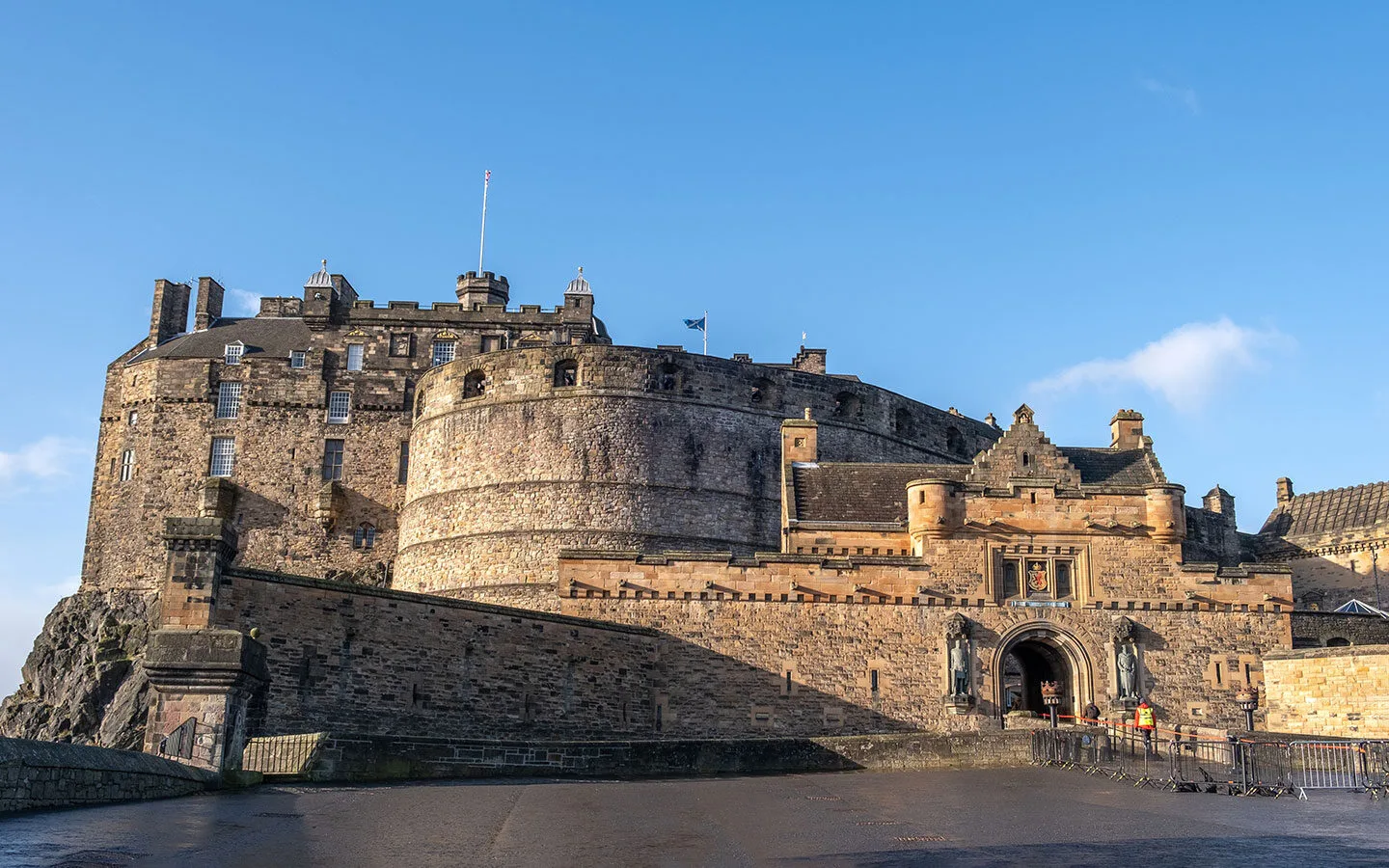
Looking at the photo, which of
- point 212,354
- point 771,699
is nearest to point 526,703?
Result: point 771,699

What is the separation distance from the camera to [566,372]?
40281mm

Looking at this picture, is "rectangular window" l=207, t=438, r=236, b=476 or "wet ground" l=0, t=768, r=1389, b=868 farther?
"rectangular window" l=207, t=438, r=236, b=476

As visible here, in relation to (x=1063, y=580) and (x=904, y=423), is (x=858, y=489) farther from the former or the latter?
(x=904, y=423)

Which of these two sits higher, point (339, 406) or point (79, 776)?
point (339, 406)

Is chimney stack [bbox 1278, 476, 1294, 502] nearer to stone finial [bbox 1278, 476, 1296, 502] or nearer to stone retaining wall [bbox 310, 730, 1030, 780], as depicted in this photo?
stone finial [bbox 1278, 476, 1296, 502]

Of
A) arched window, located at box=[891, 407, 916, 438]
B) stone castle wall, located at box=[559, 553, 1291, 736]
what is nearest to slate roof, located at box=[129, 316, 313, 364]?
arched window, located at box=[891, 407, 916, 438]

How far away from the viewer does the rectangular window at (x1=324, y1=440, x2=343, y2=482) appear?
149 ft

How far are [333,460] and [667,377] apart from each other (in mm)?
12756

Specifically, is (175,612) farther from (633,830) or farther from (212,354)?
(212,354)

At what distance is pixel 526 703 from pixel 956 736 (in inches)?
351

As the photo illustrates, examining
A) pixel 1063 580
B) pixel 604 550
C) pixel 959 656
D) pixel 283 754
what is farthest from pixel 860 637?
pixel 283 754

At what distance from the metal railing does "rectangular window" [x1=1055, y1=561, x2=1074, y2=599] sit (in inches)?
260

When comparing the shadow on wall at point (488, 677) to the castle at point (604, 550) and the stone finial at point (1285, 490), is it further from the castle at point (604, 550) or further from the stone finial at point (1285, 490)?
the stone finial at point (1285, 490)

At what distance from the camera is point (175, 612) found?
21.9 metres
